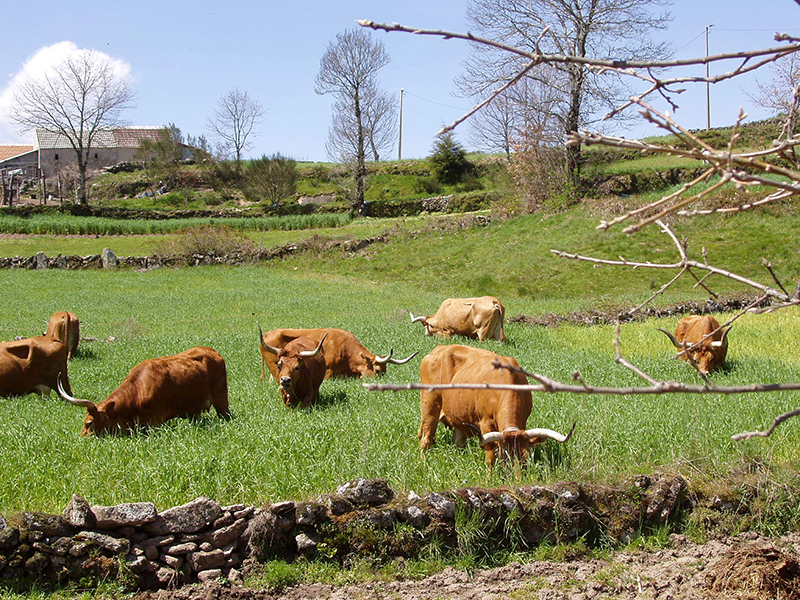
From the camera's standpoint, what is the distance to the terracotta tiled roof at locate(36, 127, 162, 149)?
82544 mm

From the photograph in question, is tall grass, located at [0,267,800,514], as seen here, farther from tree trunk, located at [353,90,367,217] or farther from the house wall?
the house wall

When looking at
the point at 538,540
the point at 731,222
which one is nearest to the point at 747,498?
the point at 538,540

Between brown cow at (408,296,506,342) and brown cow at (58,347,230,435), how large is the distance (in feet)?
26.0

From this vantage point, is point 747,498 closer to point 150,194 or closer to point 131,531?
point 131,531

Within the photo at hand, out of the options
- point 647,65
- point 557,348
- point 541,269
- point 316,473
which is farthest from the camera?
point 541,269

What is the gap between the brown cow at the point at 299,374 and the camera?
383 inches

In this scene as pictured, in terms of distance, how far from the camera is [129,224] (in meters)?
47.8

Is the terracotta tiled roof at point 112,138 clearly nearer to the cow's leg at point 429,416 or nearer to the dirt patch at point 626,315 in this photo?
the dirt patch at point 626,315

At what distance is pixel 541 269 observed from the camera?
90.9ft

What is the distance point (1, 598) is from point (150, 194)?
66.3 meters

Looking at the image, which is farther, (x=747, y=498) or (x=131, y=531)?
(x=747, y=498)

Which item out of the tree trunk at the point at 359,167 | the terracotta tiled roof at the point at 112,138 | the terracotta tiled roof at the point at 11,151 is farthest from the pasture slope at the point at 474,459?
the terracotta tiled roof at the point at 11,151

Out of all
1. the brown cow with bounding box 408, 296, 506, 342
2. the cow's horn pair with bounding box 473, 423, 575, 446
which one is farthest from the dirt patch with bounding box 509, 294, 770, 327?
the cow's horn pair with bounding box 473, 423, 575, 446

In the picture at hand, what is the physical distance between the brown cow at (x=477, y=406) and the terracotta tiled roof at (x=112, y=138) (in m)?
80.4
